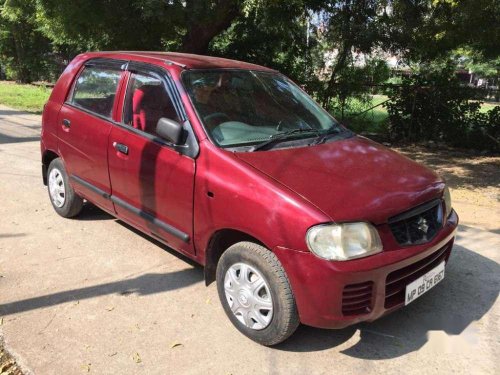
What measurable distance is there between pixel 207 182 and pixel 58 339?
141 cm

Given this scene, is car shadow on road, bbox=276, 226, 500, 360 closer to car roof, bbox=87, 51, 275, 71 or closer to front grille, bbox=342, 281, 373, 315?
front grille, bbox=342, 281, 373, 315

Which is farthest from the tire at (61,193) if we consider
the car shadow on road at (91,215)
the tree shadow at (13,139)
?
the tree shadow at (13,139)

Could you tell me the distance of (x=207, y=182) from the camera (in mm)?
3316

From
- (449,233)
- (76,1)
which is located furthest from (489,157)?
(76,1)

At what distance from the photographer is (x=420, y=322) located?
11.5ft

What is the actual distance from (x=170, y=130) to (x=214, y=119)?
35 centimetres

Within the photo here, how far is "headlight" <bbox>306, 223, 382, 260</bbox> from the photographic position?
2773 millimetres

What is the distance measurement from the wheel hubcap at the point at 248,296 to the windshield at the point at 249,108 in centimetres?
90

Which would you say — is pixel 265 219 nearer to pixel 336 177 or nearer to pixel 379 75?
pixel 336 177

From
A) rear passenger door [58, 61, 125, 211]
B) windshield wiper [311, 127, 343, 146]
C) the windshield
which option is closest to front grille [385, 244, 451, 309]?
windshield wiper [311, 127, 343, 146]

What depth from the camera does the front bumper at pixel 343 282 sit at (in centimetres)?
277

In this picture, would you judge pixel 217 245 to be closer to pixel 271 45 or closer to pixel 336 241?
pixel 336 241

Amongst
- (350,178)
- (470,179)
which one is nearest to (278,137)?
(350,178)

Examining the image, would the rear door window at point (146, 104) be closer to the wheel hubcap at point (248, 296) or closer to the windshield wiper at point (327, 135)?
the windshield wiper at point (327, 135)
